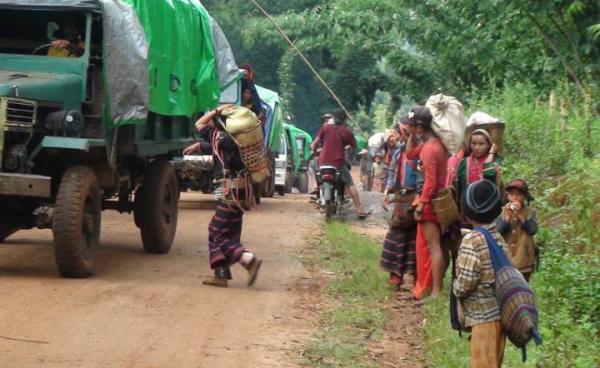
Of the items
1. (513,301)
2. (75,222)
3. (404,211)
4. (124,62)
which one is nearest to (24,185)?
(75,222)

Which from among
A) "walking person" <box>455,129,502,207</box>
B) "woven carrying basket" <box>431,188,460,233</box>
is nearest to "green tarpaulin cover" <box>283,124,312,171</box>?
"woven carrying basket" <box>431,188,460,233</box>

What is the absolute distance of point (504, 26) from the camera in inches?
724

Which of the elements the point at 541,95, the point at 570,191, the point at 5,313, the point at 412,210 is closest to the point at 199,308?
the point at 5,313

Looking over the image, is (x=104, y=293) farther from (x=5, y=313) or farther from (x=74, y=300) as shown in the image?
(x=5, y=313)

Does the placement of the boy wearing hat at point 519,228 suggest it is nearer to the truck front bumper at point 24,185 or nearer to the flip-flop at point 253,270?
the flip-flop at point 253,270

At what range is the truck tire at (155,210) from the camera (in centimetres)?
1230

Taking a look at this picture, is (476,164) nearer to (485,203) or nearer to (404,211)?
(404,211)

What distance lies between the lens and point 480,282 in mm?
5887

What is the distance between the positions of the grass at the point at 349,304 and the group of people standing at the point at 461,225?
15.0 inches

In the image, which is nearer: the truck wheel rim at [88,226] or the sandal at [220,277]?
the truck wheel rim at [88,226]

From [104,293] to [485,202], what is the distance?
4.47 metres

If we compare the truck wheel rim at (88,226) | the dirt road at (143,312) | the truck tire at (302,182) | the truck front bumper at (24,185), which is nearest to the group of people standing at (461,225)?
the dirt road at (143,312)

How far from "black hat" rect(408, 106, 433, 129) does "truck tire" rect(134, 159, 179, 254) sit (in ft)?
11.4

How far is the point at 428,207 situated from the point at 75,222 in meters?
3.01
